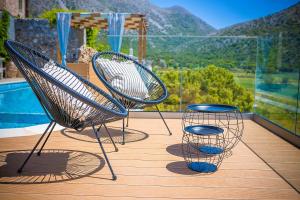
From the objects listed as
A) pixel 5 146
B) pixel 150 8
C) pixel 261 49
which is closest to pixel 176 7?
pixel 150 8

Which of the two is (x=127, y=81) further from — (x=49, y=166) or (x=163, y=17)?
(x=163, y=17)

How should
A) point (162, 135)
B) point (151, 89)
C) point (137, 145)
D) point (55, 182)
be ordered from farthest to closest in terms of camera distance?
1. point (151, 89)
2. point (162, 135)
3. point (137, 145)
4. point (55, 182)

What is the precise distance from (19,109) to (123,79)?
2.96 meters

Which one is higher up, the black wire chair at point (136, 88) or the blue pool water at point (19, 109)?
the black wire chair at point (136, 88)

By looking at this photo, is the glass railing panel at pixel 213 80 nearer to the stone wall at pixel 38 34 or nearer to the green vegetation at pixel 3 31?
the green vegetation at pixel 3 31

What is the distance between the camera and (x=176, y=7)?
27266mm

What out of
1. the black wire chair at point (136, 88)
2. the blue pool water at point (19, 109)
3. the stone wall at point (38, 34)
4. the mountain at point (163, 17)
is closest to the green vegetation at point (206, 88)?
the black wire chair at point (136, 88)

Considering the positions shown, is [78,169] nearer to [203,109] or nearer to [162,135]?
[203,109]

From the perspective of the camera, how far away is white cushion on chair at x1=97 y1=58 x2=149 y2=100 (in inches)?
140

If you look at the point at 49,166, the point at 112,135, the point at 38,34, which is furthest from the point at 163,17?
the point at 49,166

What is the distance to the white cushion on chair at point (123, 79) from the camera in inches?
140

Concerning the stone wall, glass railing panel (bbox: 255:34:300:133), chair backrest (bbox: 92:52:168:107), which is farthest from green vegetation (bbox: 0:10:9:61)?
glass railing panel (bbox: 255:34:300:133)

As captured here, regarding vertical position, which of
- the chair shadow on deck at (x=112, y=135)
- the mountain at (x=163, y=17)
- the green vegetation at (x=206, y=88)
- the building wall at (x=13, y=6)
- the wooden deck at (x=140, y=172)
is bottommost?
the wooden deck at (x=140, y=172)

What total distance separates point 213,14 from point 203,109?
84.9 feet
